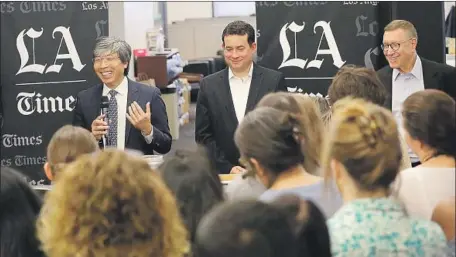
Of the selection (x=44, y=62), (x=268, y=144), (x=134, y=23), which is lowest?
(x=268, y=144)

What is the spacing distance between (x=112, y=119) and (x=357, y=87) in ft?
4.85

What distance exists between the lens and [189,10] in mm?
15484

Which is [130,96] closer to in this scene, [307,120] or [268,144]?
[307,120]

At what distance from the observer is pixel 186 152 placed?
252 cm

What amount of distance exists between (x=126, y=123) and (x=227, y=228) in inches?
107

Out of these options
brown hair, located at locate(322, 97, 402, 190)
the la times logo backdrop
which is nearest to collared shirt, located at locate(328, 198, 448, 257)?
brown hair, located at locate(322, 97, 402, 190)

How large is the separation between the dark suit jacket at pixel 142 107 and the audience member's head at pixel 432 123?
1.90 meters

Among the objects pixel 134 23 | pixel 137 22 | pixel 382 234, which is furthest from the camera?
pixel 137 22

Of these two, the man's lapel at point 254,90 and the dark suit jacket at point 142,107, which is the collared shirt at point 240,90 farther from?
the dark suit jacket at point 142,107

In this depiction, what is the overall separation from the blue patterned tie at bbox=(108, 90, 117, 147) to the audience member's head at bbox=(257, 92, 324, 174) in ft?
5.27

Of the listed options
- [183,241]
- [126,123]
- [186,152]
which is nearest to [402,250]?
[183,241]

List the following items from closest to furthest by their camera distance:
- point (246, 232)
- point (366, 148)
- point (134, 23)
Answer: point (246, 232), point (366, 148), point (134, 23)

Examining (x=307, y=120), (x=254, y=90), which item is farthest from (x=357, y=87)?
(x=254, y=90)

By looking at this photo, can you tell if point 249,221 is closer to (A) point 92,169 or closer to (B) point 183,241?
(B) point 183,241
